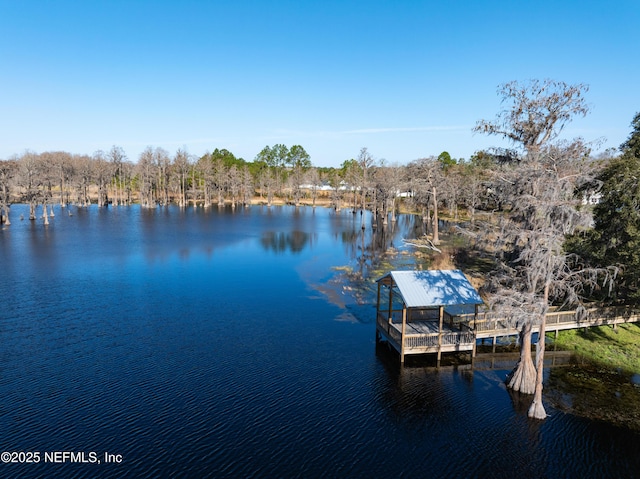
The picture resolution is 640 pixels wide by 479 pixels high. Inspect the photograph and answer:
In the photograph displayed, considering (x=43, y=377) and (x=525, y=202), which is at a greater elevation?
(x=525, y=202)

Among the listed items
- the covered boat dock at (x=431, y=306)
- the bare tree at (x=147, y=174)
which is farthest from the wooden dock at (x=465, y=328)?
the bare tree at (x=147, y=174)

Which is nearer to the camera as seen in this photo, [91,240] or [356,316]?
[356,316]

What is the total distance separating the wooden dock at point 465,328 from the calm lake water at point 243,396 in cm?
155

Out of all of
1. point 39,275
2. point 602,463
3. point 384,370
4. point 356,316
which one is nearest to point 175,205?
point 39,275

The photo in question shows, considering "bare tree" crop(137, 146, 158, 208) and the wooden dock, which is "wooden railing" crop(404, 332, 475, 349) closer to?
the wooden dock

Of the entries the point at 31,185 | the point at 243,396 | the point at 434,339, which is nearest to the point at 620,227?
the point at 434,339

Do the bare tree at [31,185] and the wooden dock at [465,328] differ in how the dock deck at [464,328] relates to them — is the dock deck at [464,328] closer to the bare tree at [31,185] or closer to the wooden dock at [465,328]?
the wooden dock at [465,328]

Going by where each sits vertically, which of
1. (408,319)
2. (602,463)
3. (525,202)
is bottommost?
(602,463)

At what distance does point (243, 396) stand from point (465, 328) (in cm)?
1461

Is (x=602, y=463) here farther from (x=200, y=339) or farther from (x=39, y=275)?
(x=39, y=275)

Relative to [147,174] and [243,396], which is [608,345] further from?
[147,174]

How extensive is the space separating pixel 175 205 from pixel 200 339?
114 metres

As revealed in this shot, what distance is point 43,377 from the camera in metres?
22.4

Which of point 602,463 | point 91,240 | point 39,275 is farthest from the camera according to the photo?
point 91,240
